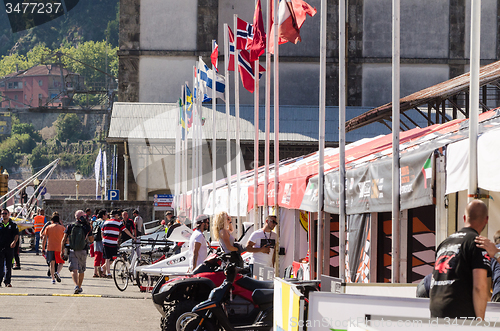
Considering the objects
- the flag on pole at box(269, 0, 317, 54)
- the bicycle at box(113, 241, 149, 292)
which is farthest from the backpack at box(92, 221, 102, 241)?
the flag on pole at box(269, 0, 317, 54)

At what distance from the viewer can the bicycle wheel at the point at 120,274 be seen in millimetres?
17797

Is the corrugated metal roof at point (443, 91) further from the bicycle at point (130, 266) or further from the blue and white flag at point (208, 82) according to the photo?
the bicycle at point (130, 266)

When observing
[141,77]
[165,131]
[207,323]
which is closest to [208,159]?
[165,131]

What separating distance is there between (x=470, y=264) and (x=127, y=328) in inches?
286

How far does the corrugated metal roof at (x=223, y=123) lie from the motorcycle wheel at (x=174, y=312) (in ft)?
111

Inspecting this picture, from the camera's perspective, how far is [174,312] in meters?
10.2

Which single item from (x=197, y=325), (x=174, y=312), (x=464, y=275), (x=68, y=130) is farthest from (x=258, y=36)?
(x=68, y=130)

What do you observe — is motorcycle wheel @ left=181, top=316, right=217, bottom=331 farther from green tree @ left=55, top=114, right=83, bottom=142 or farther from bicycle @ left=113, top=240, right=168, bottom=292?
green tree @ left=55, top=114, right=83, bottom=142

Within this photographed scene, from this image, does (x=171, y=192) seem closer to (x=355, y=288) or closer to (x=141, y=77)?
(x=141, y=77)

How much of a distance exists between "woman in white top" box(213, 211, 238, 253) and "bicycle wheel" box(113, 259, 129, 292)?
7135mm

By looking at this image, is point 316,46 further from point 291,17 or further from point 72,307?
point 72,307

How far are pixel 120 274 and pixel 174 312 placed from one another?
812 cm

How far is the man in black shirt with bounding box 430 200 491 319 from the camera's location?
5.45 m

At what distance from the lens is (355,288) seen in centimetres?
750
